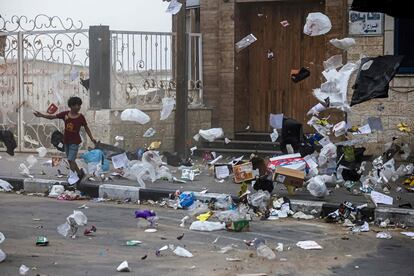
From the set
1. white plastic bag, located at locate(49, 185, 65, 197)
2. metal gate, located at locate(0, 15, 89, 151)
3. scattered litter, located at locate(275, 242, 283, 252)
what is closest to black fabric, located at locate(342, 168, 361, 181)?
scattered litter, located at locate(275, 242, 283, 252)

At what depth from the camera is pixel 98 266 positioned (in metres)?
5.88

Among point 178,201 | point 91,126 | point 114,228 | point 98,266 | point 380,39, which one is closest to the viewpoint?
point 98,266

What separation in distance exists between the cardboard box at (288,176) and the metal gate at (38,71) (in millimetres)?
5329

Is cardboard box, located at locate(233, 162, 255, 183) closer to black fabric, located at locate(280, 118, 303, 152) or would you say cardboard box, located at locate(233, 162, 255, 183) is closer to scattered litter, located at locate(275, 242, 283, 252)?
black fabric, located at locate(280, 118, 303, 152)

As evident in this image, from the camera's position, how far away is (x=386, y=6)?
283 inches

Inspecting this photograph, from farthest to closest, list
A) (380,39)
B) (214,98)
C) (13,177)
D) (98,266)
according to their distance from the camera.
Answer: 1. (214,98)
2. (380,39)
3. (13,177)
4. (98,266)

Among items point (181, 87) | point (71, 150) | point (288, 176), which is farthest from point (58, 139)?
point (288, 176)

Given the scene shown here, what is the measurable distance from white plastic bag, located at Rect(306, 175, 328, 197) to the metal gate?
5595 mm

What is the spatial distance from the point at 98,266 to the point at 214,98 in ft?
27.1

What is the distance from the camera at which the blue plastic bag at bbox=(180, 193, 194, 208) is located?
352 inches

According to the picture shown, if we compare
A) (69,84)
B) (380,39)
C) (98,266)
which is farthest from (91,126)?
(98,266)

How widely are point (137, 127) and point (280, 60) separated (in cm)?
293

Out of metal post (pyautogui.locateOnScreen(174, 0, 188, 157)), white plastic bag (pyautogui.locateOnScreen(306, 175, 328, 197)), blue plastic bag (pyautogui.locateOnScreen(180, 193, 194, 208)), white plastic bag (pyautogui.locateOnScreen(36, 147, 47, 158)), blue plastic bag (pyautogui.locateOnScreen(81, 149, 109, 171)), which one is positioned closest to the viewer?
white plastic bag (pyautogui.locateOnScreen(306, 175, 328, 197))

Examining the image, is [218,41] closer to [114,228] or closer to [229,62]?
[229,62]
